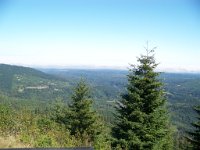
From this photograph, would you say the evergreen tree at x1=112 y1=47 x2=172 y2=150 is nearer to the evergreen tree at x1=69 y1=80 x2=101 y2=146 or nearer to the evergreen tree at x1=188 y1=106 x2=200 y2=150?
the evergreen tree at x1=69 y1=80 x2=101 y2=146

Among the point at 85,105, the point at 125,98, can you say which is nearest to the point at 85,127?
the point at 85,105

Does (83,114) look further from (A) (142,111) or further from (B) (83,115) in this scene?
(A) (142,111)

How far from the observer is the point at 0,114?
11.9m

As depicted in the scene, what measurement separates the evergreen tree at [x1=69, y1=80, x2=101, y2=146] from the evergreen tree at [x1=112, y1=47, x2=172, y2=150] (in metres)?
6.74

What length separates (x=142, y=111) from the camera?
18750 mm

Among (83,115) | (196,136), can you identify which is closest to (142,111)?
(83,115)

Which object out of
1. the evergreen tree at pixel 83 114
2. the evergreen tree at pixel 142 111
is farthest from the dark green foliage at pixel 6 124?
the evergreen tree at pixel 83 114

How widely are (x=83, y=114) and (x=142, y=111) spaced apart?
9.26m

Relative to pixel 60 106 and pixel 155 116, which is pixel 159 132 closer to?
pixel 155 116

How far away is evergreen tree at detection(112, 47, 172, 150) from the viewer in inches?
698

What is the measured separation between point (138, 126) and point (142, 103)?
1.51 metres

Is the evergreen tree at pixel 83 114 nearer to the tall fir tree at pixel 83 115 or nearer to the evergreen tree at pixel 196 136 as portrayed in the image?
the tall fir tree at pixel 83 115

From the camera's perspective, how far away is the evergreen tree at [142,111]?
17.7 m

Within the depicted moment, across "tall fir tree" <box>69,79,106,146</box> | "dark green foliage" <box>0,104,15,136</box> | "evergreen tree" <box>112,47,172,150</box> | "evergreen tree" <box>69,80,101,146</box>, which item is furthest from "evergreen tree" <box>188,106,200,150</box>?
"dark green foliage" <box>0,104,15,136</box>
